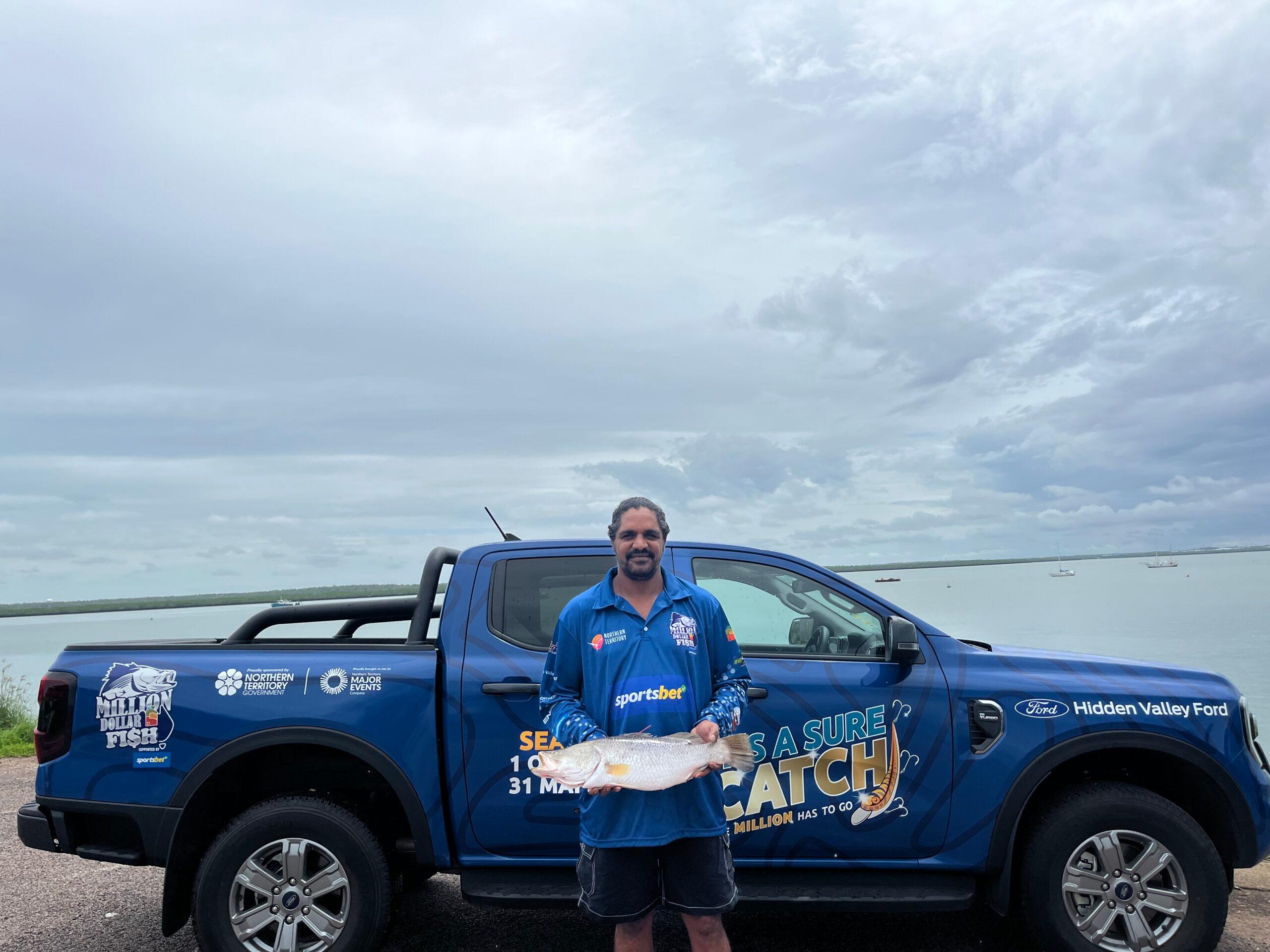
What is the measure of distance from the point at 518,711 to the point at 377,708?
1.99ft

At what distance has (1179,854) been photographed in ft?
13.1

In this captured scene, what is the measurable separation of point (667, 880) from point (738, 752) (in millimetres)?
542

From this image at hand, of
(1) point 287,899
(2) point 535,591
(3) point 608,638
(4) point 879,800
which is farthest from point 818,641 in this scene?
(1) point 287,899

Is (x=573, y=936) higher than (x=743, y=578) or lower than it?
lower

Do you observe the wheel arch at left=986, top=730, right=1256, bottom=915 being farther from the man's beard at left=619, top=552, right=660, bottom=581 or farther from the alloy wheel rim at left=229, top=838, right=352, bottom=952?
the alloy wheel rim at left=229, top=838, right=352, bottom=952

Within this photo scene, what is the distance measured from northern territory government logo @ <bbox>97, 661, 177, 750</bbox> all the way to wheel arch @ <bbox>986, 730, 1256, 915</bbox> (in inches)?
139

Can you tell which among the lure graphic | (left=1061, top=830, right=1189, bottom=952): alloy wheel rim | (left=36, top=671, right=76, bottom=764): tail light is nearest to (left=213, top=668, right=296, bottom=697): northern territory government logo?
(left=36, top=671, right=76, bottom=764): tail light

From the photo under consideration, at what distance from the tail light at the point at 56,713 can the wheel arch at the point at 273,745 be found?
55cm

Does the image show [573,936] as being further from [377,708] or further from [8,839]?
[8,839]

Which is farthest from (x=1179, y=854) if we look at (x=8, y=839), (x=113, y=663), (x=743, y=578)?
(x=8, y=839)

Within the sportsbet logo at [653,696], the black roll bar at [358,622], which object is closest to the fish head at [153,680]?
the black roll bar at [358,622]

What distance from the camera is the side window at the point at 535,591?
421cm

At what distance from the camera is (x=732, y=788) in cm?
393

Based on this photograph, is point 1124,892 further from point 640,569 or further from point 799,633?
point 640,569
